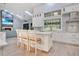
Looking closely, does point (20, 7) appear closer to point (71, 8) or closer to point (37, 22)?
point (37, 22)

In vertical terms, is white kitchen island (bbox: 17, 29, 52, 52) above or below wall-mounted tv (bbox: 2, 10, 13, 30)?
below

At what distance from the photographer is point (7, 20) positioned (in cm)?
208

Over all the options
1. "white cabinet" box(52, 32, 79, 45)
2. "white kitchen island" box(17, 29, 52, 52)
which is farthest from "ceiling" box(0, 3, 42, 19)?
"white cabinet" box(52, 32, 79, 45)

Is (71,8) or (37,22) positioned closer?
(71,8)

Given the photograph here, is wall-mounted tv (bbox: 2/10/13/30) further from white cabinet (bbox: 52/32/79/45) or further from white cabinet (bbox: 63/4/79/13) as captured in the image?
white cabinet (bbox: 63/4/79/13)

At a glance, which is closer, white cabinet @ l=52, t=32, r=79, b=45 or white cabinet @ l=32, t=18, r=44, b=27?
white cabinet @ l=52, t=32, r=79, b=45

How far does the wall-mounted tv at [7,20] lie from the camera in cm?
205

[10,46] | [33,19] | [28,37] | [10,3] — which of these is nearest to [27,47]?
[28,37]

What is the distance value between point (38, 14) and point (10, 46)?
89 cm

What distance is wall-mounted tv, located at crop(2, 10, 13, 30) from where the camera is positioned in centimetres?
205

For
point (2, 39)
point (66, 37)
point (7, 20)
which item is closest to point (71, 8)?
point (66, 37)

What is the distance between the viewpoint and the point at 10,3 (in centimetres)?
202

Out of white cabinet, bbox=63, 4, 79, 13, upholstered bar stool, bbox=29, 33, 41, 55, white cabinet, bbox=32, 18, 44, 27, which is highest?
white cabinet, bbox=63, 4, 79, 13

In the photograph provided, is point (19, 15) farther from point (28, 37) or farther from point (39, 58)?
point (39, 58)
